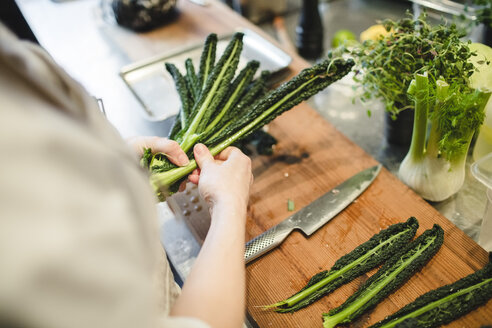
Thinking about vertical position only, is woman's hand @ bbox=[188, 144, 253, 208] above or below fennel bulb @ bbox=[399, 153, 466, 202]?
above

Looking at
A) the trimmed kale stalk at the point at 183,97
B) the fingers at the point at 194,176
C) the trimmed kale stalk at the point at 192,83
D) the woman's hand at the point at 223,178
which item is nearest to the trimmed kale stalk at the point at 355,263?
the woman's hand at the point at 223,178

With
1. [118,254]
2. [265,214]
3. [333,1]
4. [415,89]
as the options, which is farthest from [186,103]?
[333,1]

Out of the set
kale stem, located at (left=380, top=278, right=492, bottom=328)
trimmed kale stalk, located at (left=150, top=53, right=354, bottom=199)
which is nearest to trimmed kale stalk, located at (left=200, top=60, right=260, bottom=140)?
trimmed kale stalk, located at (left=150, top=53, right=354, bottom=199)

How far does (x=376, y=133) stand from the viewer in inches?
62.4

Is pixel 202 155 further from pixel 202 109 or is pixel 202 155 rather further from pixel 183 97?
pixel 183 97

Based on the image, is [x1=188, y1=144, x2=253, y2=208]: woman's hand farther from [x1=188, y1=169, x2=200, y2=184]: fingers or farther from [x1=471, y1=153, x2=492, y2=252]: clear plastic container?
[x1=471, y1=153, x2=492, y2=252]: clear plastic container

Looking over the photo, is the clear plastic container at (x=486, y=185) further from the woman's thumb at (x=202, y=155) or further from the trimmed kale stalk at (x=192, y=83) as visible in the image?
the trimmed kale stalk at (x=192, y=83)

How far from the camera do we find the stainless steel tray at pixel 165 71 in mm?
1593

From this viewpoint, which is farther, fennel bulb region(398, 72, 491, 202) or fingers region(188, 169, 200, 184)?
fingers region(188, 169, 200, 184)

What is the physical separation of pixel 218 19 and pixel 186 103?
1000 millimetres

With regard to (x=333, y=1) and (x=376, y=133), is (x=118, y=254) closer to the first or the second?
(x=376, y=133)

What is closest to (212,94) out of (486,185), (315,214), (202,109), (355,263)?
(202,109)

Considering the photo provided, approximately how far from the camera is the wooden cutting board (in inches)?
37.9

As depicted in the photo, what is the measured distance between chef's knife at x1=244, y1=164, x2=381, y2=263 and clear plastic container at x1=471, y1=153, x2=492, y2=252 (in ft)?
1.08
